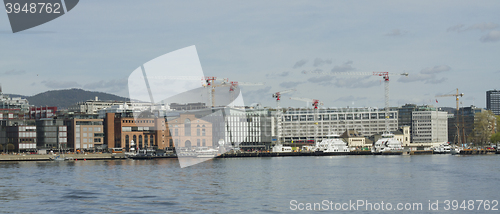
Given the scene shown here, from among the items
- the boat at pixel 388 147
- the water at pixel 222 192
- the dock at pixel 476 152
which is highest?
the water at pixel 222 192

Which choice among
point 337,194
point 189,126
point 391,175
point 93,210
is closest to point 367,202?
point 337,194

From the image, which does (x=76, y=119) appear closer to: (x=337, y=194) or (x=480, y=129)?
(x=337, y=194)

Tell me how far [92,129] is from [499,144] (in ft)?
408

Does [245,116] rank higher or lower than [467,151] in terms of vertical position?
higher

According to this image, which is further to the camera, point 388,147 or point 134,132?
point 388,147

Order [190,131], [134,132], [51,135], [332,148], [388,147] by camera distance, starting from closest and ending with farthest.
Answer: [51,135], [134,132], [190,131], [332,148], [388,147]

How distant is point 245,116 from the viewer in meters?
155

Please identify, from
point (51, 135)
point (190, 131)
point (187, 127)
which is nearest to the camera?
point (51, 135)

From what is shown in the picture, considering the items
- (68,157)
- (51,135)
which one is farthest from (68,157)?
(51,135)

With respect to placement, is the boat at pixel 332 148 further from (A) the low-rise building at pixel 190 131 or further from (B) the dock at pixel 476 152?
(B) the dock at pixel 476 152

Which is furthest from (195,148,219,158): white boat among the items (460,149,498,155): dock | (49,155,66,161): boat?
(460,149,498,155): dock

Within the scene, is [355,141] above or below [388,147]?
above

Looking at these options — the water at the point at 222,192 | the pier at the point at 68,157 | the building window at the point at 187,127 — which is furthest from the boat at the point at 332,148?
the water at the point at 222,192

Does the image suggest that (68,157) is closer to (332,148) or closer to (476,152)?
(332,148)
